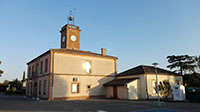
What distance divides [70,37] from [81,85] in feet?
32.7

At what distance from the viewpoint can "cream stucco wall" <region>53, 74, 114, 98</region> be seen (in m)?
20.9

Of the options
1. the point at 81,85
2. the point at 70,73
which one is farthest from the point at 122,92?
the point at 70,73

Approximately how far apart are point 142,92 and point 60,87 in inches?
430

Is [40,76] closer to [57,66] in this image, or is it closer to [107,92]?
[57,66]

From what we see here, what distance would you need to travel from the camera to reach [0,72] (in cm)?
2634

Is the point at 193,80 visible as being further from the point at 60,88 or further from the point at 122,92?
the point at 60,88

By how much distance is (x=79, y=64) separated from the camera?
23.2 metres

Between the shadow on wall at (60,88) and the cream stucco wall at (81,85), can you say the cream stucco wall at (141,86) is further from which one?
the shadow on wall at (60,88)

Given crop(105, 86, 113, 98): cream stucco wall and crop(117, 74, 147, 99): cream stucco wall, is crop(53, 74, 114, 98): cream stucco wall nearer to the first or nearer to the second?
crop(105, 86, 113, 98): cream stucco wall

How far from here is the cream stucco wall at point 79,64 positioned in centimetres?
2155

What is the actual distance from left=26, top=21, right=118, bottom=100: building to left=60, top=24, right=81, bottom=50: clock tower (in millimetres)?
357

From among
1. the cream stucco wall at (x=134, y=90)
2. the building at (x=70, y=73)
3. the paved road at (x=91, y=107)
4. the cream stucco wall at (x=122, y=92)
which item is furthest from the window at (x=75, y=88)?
the paved road at (x=91, y=107)

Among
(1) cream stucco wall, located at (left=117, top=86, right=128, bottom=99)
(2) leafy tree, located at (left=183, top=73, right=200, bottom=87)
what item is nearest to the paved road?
(1) cream stucco wall, located at (left=117, top=86, right=128, bottom=99)

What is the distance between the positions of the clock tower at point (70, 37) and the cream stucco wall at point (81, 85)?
25.0ft
